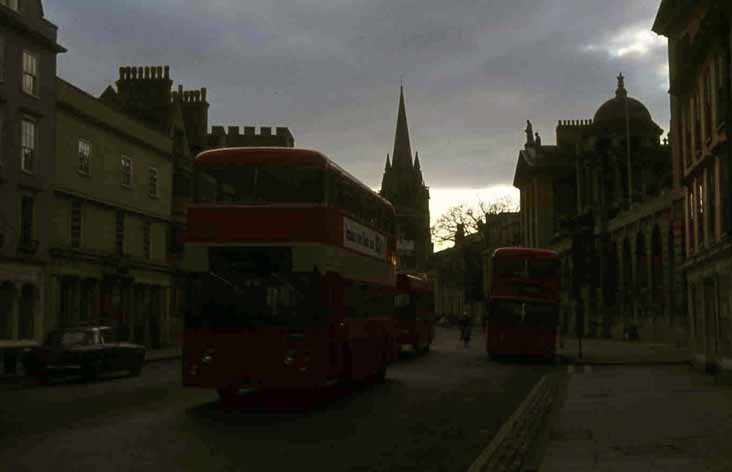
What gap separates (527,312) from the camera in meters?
35.8

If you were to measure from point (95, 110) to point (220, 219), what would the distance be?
27055 mm

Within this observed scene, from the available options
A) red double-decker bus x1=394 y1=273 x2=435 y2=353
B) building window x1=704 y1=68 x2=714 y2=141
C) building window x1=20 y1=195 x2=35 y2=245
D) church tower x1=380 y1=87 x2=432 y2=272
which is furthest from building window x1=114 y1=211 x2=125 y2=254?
church tower x1=380 y1=87 x2=432 y2=272

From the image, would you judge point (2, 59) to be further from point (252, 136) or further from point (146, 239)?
point (252, 136)

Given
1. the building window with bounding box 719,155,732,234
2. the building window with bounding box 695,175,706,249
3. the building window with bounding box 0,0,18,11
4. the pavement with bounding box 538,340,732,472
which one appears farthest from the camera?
the building window with bounding box 0,0,18,11

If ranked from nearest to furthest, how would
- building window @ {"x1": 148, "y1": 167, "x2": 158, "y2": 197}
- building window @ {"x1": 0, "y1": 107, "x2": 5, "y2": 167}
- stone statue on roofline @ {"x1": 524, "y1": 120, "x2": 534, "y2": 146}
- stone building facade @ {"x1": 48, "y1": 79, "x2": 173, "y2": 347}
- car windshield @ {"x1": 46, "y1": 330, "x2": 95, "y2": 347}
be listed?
car windshield @ {"x1": 46, "y1": 330, "x2": 95, "y2": 347}, building window @ {"x1": 0, "y1": 107, "x2": 5, "y2": 167}, stone building facade @ {"x1": 48, "y1": 79, "x2": 173, "y2": 347}, building window @ {"x1": 148, "y1": 167, "x2": 158, "y2": 197}, stone statue on roofline @ {"x1": 524, "y1": 120, "x2": 534, "y2": 146}

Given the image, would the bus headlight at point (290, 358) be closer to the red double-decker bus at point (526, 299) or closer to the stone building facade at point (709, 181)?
the stone building facade at point (709, 181)

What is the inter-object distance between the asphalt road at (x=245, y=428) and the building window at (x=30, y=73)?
15987mm

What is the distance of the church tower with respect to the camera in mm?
151562

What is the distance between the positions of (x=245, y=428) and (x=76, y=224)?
28212 mm

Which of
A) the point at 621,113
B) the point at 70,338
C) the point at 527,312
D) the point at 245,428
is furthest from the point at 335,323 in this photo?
the point at 621,113

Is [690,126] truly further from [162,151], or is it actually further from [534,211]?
[534,211]

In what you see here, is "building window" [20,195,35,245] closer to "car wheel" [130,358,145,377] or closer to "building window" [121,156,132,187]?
"building window" [121,156,132,187]

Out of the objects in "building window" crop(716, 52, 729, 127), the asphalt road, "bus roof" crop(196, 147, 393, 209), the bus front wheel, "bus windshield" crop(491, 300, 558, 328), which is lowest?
the asphalt road

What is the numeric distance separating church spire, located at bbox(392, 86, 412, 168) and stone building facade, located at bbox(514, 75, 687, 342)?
214 ft
